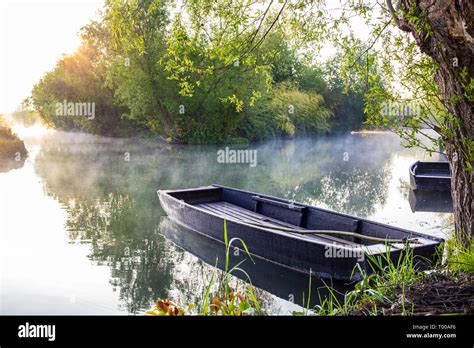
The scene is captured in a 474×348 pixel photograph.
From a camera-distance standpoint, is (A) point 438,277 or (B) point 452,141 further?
(B) point 452,141

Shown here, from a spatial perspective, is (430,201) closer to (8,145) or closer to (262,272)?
(262,272)

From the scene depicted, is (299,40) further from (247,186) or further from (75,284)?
(247,186)

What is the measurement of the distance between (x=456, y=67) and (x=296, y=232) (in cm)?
265

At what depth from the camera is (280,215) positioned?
7.44 meters

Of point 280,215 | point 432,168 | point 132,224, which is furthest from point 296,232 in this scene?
point 432,168

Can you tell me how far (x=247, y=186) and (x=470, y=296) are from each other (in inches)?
406

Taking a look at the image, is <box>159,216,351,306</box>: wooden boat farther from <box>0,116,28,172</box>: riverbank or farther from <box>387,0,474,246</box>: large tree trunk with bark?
<box>0,116,28,172</box>: riverbank

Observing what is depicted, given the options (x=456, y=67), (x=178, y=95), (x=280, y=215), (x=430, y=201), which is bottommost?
(x=430, y=201)

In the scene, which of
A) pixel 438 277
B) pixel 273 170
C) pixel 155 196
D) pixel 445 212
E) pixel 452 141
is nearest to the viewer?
pixel 438 277

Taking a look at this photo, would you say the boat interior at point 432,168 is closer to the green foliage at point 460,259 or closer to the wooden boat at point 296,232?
the wooden boat at point 296,232

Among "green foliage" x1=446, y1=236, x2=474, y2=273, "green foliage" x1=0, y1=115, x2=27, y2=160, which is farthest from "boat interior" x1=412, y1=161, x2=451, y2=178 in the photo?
"green foliage" x1=0, y1=115, x2=27, y2=160

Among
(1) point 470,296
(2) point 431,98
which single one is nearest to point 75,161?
(2) point 431,98

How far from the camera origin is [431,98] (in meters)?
3.86

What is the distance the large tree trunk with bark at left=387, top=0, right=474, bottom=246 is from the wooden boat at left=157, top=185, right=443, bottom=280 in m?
0.63
